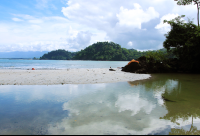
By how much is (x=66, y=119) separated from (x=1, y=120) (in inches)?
72.4

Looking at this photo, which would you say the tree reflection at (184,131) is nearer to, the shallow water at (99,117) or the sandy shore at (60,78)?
the shallow water at (99,117)

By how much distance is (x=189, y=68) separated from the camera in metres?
20.8

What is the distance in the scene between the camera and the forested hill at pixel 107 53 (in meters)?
139

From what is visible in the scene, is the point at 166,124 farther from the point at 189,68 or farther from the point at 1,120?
the point at 189,68

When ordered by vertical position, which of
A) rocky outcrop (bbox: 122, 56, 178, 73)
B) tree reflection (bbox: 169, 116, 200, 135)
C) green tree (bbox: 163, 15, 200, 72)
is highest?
green tree (bbox: 163, 15, 200, 72)

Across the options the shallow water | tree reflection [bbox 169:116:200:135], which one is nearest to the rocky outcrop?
the shallow water

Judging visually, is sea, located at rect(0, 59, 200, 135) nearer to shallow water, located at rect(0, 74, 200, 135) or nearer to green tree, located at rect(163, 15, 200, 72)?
shallow water, located at rect(0, 74, 200, 135)

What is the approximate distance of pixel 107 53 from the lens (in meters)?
144

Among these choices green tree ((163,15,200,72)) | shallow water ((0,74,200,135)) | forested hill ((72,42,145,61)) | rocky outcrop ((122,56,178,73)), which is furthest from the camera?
forested hill ((72,42,145,61))

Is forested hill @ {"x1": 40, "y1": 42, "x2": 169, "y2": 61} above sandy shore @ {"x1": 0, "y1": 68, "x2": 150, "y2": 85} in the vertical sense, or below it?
above

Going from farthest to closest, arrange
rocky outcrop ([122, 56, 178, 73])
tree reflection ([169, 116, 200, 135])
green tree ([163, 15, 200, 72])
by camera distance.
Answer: rocky outcrop ([122, 56, 178, 73]) → green tree ([163, 15, 200, 72]) → tree reflection ([169, 116, 200, 135])

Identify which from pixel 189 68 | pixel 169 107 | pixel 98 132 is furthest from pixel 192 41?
pixel 98 132

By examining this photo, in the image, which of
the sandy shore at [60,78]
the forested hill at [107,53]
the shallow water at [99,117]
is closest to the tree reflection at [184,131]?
the shallow water at [99,117]

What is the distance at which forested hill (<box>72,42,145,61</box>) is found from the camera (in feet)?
455
